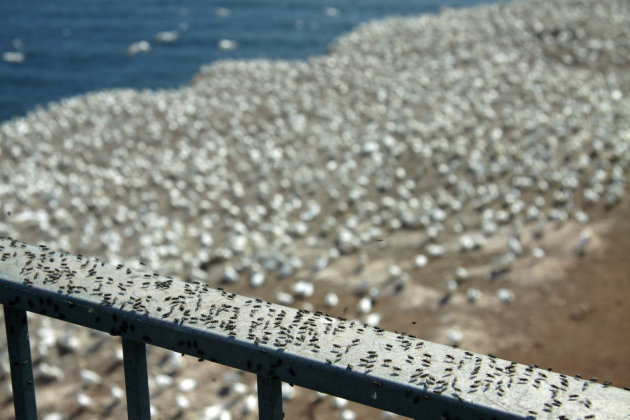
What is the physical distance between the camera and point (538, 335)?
185 inches

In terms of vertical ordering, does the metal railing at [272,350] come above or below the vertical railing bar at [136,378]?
above

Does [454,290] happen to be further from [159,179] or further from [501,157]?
[159,179]

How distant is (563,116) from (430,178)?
96.0 inches

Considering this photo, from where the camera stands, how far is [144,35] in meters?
19.2

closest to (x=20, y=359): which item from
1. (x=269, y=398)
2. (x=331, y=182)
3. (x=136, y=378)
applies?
(x=136, y=378)

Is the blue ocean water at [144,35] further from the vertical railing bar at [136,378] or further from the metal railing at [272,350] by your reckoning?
the vertical railing bar at [136,378]

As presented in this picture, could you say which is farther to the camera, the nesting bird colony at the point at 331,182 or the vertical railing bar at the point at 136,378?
the nesting bird colony at the point at 331,182

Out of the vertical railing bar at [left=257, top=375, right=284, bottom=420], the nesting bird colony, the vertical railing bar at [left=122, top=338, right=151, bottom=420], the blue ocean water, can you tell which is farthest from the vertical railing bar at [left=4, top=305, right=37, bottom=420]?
the blue ocean water

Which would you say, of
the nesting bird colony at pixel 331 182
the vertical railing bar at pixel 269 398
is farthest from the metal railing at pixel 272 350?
the nesting bird colony at pixel 331 182

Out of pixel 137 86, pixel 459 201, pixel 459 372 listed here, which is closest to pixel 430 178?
pixel 459 201

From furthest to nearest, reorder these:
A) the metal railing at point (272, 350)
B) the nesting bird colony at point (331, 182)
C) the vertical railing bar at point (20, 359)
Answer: the nesting bird colony at point (331, 182), the vertical railing bar at point (20, 359), the metal railing at point (272, 350)

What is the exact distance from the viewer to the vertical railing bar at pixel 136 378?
1.18m

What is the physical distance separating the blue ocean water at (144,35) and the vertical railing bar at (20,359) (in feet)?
44.0

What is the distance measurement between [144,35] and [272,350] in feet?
63.1
